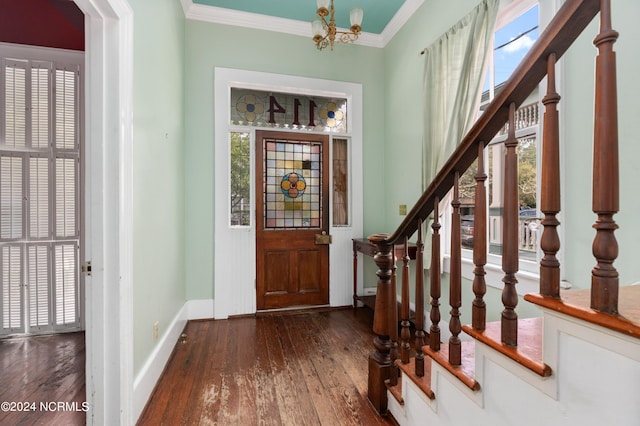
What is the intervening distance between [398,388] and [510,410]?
0.84 metres

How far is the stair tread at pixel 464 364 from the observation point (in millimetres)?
1103

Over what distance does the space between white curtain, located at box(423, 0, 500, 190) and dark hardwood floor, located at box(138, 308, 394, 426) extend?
1.75m

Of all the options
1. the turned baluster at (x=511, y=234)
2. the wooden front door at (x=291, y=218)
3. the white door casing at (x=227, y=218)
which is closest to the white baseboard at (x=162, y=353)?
the white door casing at (x=227, y=218)

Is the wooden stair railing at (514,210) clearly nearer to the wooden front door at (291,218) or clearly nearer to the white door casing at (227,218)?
the wooden front door at (291,218)

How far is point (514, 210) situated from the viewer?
96 centimetres

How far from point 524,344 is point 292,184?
2.90 metres

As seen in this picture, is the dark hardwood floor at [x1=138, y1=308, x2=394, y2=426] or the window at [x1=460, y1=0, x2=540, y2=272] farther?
the window at [x1=460, y1=0, x2=540, y2=272]

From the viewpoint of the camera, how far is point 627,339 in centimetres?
63

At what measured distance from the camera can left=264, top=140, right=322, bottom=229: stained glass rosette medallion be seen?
350 centimetres

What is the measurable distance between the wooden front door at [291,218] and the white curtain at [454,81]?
51.5 inches

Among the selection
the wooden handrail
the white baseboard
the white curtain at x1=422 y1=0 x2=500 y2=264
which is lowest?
the white baseboard

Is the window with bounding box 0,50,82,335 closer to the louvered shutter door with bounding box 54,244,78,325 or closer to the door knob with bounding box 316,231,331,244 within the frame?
the louvered shutter door with bounding box 54,244,78,325

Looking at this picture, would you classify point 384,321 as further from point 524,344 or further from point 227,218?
point 227,218

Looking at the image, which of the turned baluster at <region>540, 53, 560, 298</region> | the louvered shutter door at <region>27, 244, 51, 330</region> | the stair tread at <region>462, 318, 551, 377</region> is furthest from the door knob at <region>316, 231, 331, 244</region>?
the turned baluster at <region>540, 53, 560, 298</region>
